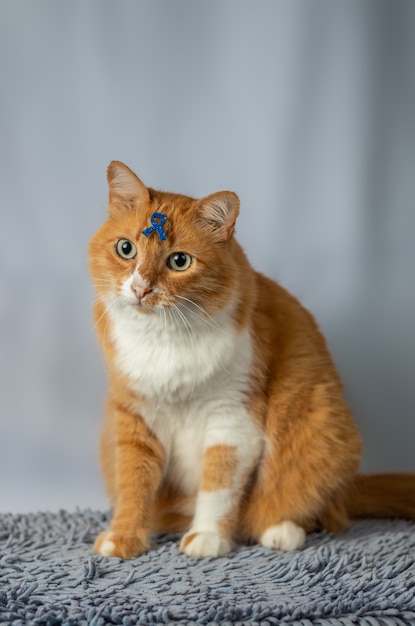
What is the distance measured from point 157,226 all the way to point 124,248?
11cm

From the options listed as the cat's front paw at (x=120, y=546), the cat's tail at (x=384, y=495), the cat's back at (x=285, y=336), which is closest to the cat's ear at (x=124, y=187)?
the cat's back at (x=285, y=336)

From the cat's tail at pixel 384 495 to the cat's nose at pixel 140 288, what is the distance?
915 mm

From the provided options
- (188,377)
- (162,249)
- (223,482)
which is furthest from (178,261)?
(223,482)

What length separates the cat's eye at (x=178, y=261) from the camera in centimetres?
200

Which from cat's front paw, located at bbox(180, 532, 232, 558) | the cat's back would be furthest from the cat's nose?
cat's front paw, located at bbox(180, 532, 232, 558)

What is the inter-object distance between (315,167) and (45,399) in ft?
3.72

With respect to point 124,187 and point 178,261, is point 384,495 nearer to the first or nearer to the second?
point 178,261

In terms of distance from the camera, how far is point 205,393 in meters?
2.11

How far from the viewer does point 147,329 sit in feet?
6.70

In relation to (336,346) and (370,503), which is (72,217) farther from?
(370,503)

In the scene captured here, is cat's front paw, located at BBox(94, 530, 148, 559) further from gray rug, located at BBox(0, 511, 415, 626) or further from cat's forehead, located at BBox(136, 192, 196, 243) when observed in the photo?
cat's forehead, located at BBox(136, 192, 196, 243)

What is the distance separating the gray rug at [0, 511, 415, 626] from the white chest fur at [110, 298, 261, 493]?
0.28m

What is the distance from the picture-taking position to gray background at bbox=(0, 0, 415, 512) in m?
2.59

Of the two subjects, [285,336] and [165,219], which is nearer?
[165,219]
